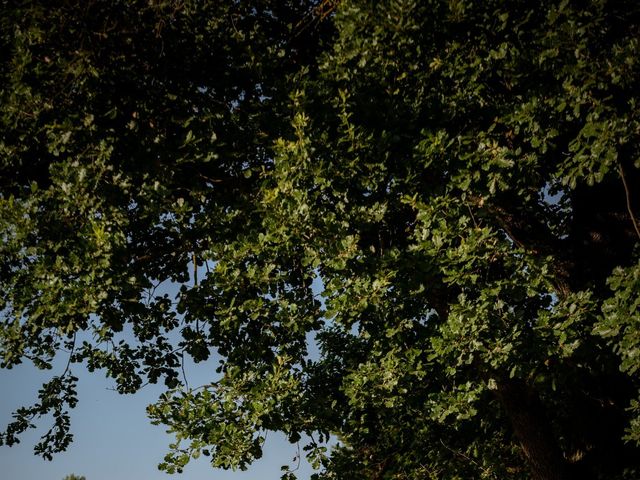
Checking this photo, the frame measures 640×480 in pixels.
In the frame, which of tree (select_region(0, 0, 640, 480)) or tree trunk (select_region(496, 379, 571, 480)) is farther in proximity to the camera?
tree trunk (select_region(496, 379, 571, 480))

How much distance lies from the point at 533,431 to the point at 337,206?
210 inches

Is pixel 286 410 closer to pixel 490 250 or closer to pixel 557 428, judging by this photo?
pixel 490 250

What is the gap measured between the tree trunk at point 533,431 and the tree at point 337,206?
0.11 feet

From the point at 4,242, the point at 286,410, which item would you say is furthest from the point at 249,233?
the point at 4,242

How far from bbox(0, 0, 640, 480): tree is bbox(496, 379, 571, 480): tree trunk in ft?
0.11

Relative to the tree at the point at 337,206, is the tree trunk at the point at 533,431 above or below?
below

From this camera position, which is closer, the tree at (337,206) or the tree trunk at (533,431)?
the tree at (337,206)

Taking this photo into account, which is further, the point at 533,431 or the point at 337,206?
the point at 533,431

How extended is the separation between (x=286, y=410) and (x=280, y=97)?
4.87 metres

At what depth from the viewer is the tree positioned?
19.1ft

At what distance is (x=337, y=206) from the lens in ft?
20.9

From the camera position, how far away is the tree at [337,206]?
5836 mm

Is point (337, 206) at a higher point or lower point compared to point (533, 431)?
higher

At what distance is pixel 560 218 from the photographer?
29.4 feet
